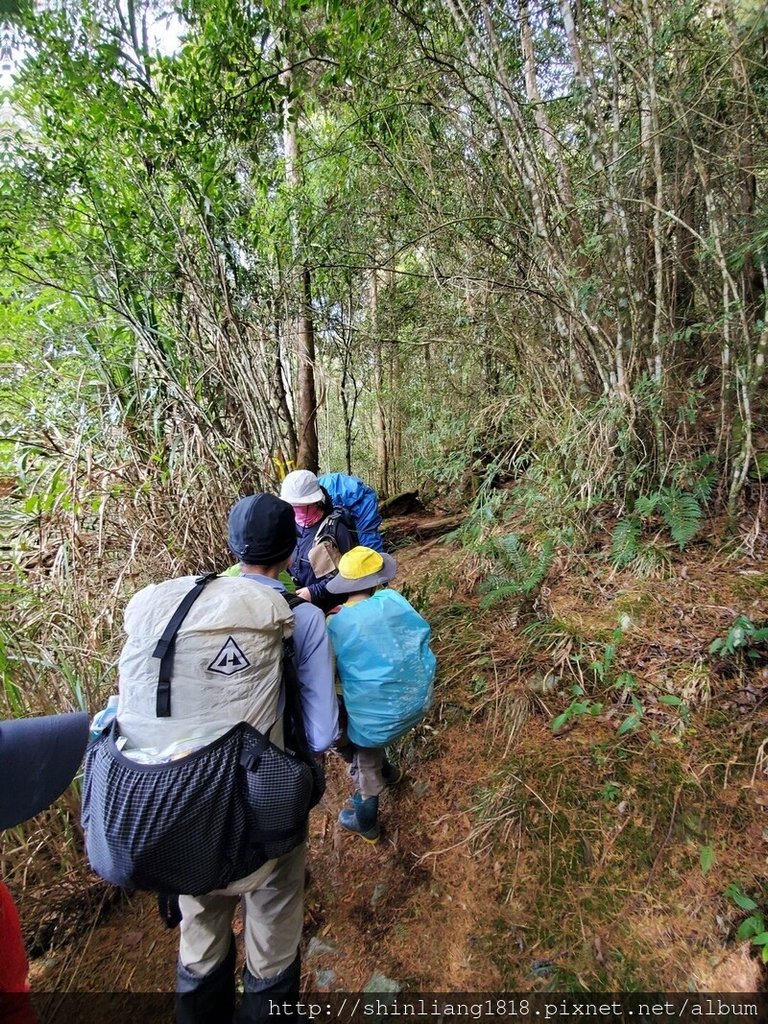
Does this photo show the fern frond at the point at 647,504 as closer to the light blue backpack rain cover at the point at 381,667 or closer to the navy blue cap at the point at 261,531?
the light blue backpack rain cover at the point at 381,667

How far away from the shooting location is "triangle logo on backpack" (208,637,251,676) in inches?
49.7

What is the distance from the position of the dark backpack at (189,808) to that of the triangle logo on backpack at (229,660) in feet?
0.40

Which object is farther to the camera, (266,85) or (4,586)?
(266,85)

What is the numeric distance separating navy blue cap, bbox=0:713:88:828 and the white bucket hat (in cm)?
177

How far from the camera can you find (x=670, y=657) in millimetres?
2459

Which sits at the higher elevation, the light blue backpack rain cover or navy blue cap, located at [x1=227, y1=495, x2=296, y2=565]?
navy blue cap, located at [x1=227, y1=495, x2=296, y2=565]

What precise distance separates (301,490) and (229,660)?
67.2 inches

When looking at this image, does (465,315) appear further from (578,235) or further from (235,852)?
(235,852)

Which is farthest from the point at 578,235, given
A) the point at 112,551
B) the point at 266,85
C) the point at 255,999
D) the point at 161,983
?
the point at 161,983

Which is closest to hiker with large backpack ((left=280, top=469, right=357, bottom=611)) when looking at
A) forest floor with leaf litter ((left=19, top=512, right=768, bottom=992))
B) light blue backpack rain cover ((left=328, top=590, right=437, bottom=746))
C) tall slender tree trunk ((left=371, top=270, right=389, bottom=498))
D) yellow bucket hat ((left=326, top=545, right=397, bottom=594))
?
yellow bucket hat ((left=326, top=545, right=397, bottom=594))

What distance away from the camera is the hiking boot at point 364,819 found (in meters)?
2.24

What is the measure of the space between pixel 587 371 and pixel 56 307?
4.28m

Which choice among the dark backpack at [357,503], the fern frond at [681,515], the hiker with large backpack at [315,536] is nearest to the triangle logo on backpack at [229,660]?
the hiker with large backpack at [315,536]

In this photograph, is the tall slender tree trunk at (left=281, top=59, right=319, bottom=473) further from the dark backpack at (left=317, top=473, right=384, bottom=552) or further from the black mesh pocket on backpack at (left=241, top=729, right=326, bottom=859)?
the black mesh pocket on backpack at (left=241, top=729, right=326, bottom=859)
